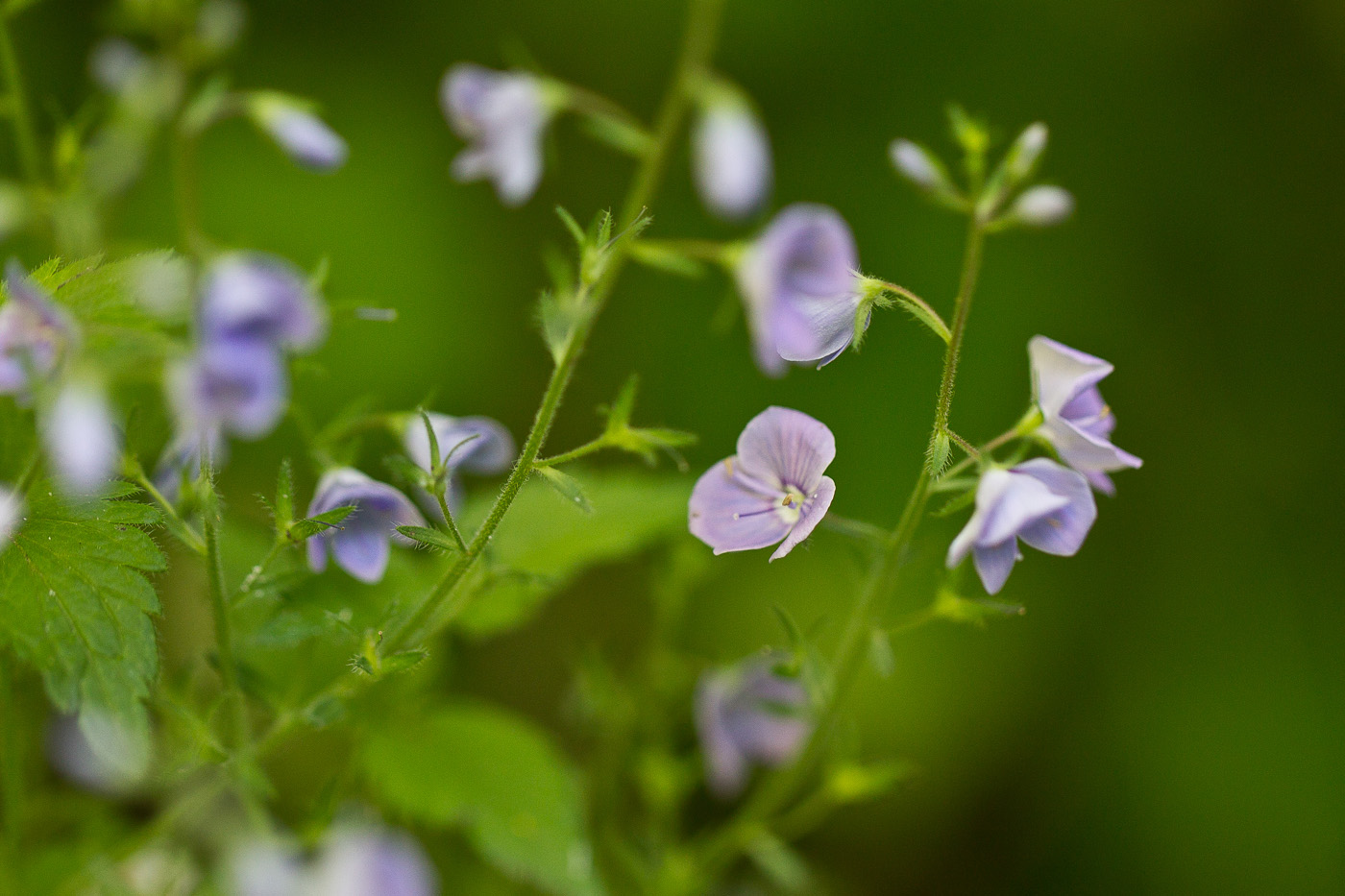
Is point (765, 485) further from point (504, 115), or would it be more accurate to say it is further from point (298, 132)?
point (298, 132)

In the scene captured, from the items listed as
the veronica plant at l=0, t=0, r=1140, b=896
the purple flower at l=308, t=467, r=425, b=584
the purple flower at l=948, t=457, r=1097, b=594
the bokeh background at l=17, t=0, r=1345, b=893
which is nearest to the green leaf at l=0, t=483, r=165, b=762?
the veronica plant at l=0, t=0, r=1140, b=896

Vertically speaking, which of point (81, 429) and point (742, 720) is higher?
point (81, 429)

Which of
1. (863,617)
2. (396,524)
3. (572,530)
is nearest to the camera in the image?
(396,524)

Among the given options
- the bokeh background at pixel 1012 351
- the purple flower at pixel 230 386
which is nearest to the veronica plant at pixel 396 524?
the purple flower at pixel 230 386

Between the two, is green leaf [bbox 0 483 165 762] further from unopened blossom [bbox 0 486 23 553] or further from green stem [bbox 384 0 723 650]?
green stem [bbox 384 0 723 650]

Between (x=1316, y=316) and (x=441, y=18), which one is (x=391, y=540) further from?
(x=1316, y=316)

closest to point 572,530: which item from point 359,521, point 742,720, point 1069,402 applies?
A: point 742,720

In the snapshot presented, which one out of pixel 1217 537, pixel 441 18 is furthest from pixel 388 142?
pixel 1217 537
